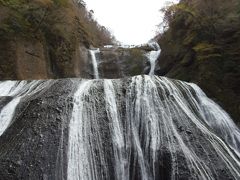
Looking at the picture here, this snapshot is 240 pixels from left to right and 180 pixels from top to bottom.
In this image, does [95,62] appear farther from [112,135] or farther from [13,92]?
[112,135]

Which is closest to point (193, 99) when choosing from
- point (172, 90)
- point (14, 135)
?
point (172, 90)

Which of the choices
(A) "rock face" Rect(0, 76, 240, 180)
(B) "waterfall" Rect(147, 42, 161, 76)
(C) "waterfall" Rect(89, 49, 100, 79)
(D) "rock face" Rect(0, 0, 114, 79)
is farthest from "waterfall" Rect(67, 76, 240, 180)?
(C) "waterfall" Rect(89, 49, 100, 79)

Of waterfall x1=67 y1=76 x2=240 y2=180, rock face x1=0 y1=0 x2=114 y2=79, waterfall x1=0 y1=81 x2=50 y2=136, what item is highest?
rock face x1=0 y1=0 x2=114 y2=79

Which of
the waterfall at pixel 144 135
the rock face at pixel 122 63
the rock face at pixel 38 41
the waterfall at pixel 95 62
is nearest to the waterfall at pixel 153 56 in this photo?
the rock face at pixel 122 63

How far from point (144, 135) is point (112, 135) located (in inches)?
29.2

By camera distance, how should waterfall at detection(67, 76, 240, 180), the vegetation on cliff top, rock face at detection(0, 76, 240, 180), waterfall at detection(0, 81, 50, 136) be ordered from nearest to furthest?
rock face at detection(0, 76, 240, 180)
waterfall at detection(67, 76, 240, 180)
waterfall at detection(0, 81, 50, 136)
the vegetation on cliff top

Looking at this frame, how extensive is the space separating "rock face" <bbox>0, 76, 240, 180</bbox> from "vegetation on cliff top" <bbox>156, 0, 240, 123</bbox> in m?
2.39

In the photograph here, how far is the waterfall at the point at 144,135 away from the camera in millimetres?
6895

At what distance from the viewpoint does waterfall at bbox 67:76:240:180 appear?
6895mm

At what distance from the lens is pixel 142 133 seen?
7.78 m

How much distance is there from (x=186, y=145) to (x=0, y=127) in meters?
4.32

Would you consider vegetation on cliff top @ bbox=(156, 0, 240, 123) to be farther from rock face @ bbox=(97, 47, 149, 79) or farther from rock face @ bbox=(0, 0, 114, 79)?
rock face @ bbox=(0, 0, 114, 79)

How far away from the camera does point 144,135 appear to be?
7.71 metres

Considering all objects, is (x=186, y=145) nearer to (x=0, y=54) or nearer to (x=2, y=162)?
(x=2, y=162)
